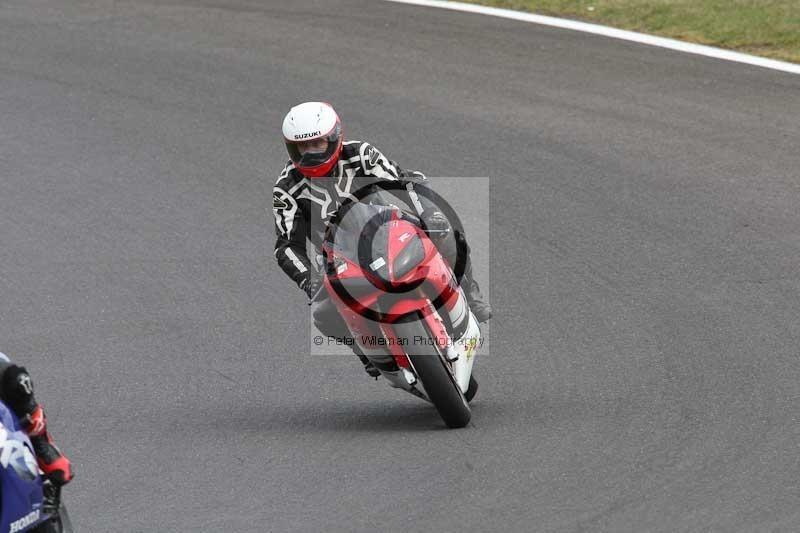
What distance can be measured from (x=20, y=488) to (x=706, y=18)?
39.5 feet

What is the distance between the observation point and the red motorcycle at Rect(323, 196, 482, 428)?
23.9 ft

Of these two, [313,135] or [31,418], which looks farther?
[313,135]

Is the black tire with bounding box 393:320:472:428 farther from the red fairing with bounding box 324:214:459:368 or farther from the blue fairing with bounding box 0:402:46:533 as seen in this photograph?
the blue fairing with bounding box 0:402:46:533

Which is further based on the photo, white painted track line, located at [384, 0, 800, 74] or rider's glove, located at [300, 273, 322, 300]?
white painted track line, located at [384, 0, 800, 74]

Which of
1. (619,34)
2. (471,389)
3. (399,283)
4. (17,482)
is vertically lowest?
(471,389)

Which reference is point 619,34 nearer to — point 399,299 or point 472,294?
point 472,294

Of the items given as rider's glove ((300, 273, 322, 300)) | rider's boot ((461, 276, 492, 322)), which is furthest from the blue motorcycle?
rider's boot ((461, 276, 492, 322))

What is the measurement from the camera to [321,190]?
7.96m

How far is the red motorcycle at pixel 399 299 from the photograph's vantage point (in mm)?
7281

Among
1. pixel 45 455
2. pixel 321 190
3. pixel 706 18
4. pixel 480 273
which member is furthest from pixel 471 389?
pixel 706 18

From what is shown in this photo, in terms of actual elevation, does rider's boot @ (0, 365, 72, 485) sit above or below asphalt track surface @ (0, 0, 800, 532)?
above

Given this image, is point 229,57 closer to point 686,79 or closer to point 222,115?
point 222,115

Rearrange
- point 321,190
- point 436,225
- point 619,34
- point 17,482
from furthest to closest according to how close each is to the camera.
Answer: point 619,34
point 321,190
point 436,225
point 17,482

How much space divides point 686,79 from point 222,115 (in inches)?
180
